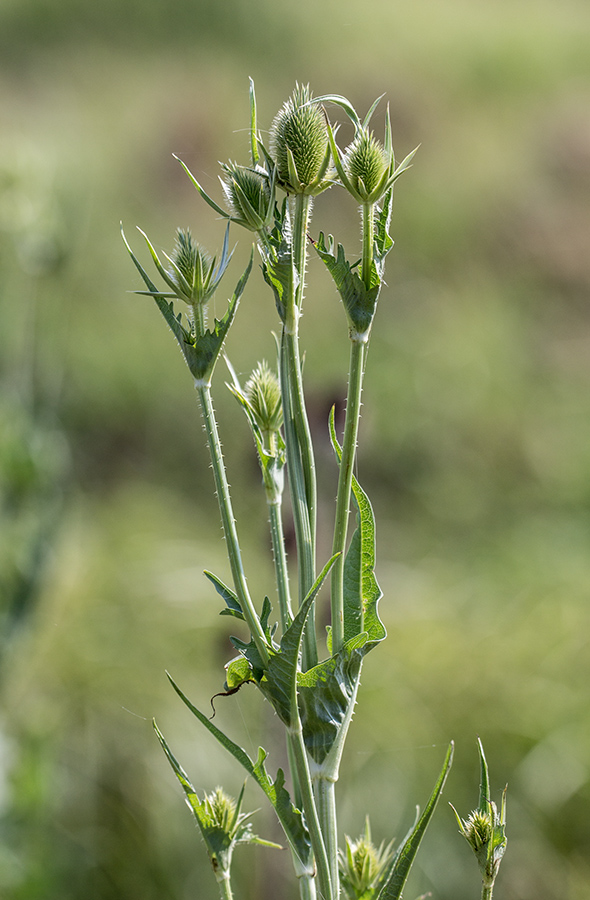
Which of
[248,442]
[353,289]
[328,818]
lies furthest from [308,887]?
[248,442]

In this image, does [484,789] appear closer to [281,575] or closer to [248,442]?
[281,575]

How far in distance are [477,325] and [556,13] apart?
5.29 feet

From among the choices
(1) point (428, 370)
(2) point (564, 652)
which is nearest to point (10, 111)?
(1) point (428, 370)

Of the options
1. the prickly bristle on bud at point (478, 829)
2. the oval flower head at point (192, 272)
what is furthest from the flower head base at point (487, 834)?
the oval flower head at point (192, 272)

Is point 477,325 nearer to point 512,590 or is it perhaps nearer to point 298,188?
point 512,590

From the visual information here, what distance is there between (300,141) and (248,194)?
0.01 metres

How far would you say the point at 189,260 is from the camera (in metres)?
0.14

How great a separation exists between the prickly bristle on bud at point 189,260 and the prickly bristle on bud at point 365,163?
0.03 m

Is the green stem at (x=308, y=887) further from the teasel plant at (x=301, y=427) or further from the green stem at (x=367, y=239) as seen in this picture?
the green stem at (x=367, y=239)

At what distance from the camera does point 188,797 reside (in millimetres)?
153

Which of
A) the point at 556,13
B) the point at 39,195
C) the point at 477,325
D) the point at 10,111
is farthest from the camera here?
the point at 556,13

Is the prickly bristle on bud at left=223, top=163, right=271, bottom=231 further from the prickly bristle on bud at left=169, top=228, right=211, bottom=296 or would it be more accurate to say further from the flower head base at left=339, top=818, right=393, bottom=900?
the flower head base at left=339, top=818, right=393, bottom=900

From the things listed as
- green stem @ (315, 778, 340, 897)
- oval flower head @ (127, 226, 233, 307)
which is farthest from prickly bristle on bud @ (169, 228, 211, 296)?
green stem @ (315, 778, 340, 897)

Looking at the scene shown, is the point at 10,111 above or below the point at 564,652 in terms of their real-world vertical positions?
above
